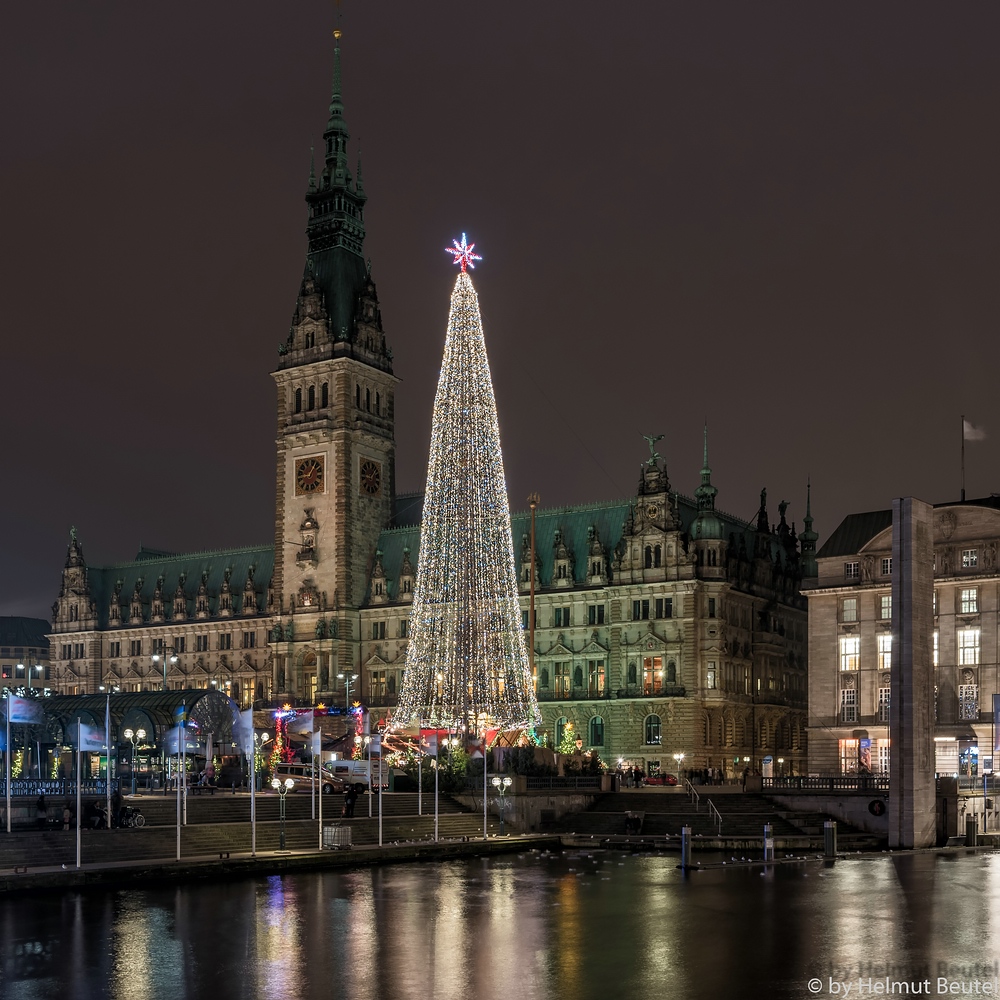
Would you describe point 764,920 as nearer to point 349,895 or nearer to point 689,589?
point 349,895

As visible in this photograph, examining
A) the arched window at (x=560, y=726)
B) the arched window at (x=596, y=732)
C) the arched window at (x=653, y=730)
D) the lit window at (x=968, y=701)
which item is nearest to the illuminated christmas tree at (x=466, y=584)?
the lit window at (x=968, y=701)

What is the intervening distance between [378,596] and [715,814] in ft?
247

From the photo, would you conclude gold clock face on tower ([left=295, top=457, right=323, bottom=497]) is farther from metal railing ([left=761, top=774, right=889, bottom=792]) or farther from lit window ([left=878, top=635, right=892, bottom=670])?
metal railing ([left=761, top=774, right=889, bottom=792])

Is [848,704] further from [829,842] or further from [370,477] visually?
[370,477]

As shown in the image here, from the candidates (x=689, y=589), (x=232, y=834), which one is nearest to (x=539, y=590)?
(x=689, y=589)

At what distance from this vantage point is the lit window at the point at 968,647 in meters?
105

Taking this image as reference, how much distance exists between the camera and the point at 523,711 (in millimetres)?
95812

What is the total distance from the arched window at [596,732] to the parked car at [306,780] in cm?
3763

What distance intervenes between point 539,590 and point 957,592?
4666cm

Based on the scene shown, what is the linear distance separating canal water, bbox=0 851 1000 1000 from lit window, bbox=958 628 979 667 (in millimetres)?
49136

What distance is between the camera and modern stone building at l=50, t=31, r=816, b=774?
130625 millimetres

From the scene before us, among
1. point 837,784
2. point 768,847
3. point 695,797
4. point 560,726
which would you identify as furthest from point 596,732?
point 768,847

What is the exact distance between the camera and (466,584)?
95.5 m

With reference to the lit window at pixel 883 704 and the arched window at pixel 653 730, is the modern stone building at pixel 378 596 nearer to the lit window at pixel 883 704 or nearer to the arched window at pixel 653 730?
the arched window at pixel 653 730
